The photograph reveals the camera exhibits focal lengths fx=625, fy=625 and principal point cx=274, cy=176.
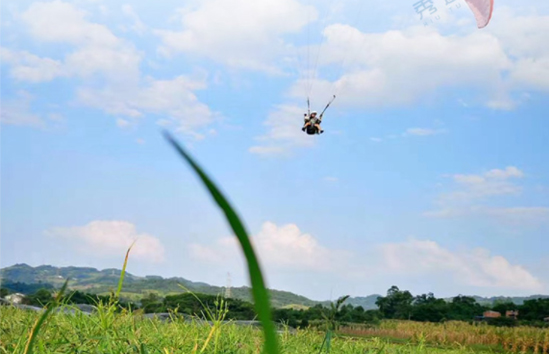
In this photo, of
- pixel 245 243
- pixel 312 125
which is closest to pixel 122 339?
pixel 245 243

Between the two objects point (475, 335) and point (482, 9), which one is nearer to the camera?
point (482, 9)

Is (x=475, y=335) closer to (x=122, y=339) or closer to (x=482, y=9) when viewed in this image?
(x=482, y=9)

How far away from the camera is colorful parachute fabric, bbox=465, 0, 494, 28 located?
19.1ft

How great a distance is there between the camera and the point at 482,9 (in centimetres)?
591

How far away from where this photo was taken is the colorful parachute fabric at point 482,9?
19.1 ft

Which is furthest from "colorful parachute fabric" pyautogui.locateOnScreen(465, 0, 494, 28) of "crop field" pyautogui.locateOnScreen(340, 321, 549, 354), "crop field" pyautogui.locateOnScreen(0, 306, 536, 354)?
"crop field" pyautogui.locateOnScreen(340, 321, 549, 354)

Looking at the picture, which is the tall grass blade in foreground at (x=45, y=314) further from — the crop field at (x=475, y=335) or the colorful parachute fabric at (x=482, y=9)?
the crop field at (x=475, y=335)

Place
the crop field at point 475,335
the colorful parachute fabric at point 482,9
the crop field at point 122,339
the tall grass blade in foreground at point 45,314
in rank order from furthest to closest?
the crop field at point 475,335 < the colorful parachute fabric at point 482,9 < the crop field at point 122,339 < the tall grass blade in foreground at point 45,314

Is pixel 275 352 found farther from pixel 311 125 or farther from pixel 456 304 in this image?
pixel 456 304

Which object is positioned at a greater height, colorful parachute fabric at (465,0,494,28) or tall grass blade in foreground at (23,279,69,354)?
colorful parachute fabric at (465,0,494,28)

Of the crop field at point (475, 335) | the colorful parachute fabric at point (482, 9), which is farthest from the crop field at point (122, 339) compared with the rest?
the crop field at point (475, 335)

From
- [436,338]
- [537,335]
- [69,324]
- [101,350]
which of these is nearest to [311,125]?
[436,338]

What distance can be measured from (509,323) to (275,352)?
1380cm

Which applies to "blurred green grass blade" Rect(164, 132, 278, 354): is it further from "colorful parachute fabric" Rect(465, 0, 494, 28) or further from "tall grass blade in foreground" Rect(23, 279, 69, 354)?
"colorful parachute fabric" Rect(465, 0, 494, 28)
